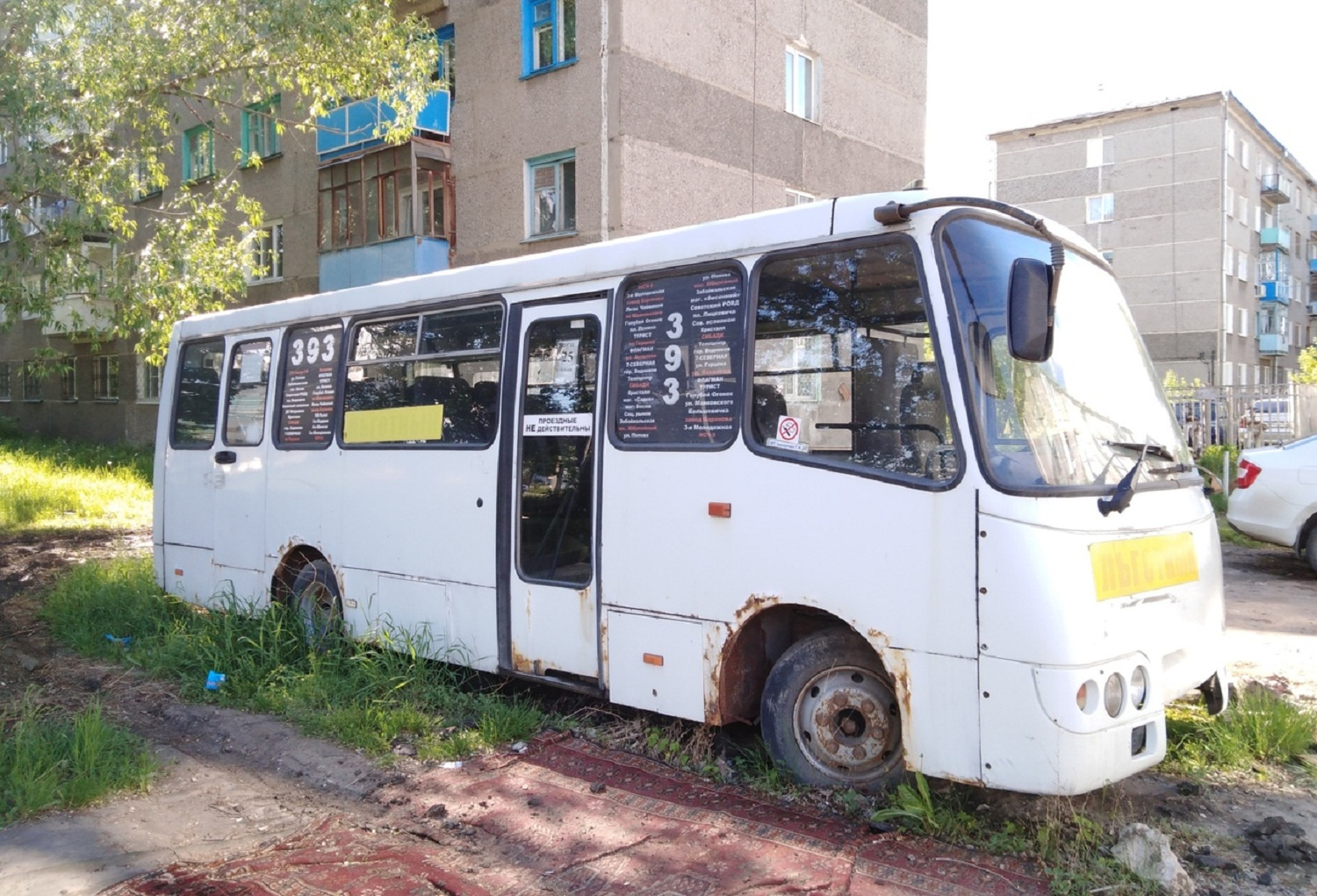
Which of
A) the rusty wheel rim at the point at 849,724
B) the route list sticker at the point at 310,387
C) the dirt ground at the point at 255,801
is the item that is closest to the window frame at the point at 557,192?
the route list sticker at the point at 310,387

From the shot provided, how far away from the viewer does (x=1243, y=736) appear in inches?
210

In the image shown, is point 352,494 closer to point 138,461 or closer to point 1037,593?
point 1037,593

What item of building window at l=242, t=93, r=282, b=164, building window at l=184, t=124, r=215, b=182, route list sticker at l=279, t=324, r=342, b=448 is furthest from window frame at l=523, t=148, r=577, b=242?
route list sticker at l=279, t=324, r=342, b=448

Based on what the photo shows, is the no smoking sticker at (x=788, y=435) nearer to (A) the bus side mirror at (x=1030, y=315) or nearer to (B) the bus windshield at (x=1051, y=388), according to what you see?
(B) the bus windshield at (x=1051, y=388)

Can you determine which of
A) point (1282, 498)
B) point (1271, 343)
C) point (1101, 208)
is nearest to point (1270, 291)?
point (1271, 343)

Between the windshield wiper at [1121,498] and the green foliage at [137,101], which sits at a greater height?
the green foliage at [137,101]

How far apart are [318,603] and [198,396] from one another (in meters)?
2.37

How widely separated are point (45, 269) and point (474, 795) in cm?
1001

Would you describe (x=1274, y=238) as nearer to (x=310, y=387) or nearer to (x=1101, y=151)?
(x=1101, y=151)

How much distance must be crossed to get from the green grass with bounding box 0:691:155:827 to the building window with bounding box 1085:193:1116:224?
4871 centimetres

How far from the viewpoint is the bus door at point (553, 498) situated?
5.80 m

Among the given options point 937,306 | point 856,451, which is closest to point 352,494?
point 856,451

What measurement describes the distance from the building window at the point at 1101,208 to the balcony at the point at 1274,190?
9.88 m

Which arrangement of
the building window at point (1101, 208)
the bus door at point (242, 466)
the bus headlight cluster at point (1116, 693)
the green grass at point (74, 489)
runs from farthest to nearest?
1. the building window at point (1101, 208)
2. the green grass at point (74, 489)
3. the bus door at point (242, 466)
4. the bus headlight cluster at point (1116, 693)
